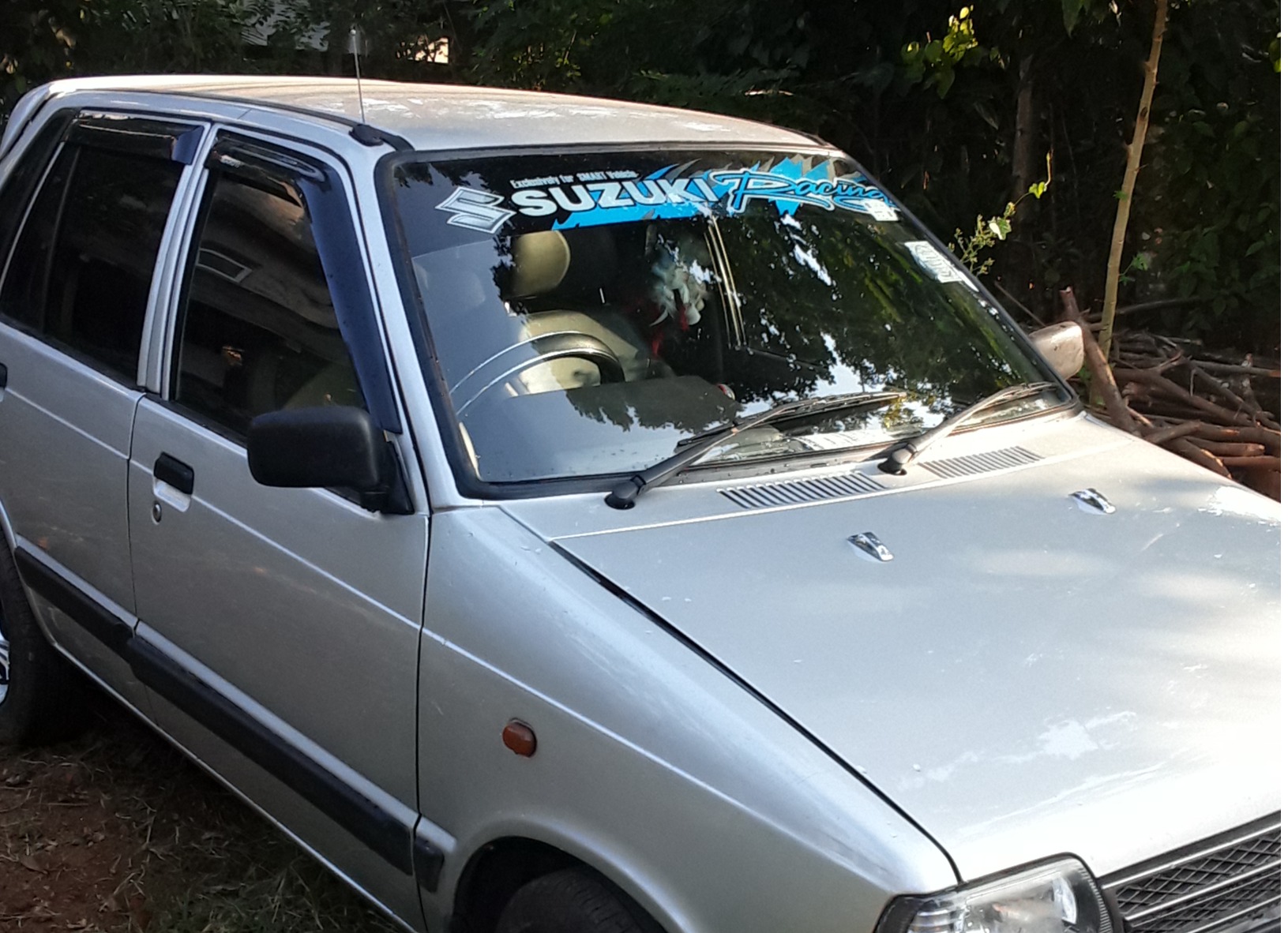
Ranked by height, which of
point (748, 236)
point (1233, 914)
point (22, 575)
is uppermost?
point (748, 236)

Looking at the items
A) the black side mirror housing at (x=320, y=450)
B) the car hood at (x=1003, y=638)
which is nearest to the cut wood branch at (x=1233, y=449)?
the car hood at (x=1003, y=638)

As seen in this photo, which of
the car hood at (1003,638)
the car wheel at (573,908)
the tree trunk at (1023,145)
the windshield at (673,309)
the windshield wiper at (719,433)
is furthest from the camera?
the tree trunk at (1023,145)

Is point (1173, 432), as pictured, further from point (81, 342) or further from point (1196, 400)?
point (81, 342)

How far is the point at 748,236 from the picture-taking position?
319cm

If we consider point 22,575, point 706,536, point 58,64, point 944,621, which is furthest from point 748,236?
point 58,64

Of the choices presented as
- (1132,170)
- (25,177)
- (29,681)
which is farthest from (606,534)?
(1132,170)

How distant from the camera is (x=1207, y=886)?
1977mm

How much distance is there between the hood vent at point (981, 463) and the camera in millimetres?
2816

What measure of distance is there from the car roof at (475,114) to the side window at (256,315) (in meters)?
0.26

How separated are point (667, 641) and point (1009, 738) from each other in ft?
1.74

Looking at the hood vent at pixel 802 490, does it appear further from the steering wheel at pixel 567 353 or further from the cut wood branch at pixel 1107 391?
the cut wood branch at pixel 1107 391

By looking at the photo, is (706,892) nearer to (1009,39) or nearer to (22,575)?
(22,575)

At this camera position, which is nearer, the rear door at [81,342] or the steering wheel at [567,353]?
the steering wheel at [567,353]

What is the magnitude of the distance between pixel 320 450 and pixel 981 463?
1.39 m
